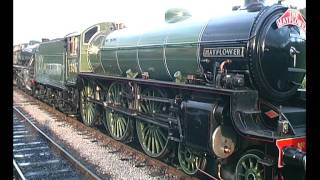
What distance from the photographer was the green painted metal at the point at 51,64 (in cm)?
1466

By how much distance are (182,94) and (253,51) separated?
1771 millimetres

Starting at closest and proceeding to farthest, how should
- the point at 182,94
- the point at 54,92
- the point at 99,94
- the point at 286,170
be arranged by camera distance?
the point at 286,170, the point at 182,94, the point at 99,94, the point at 54,92

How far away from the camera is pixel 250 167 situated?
5.33 m

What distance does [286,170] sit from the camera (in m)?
5.13

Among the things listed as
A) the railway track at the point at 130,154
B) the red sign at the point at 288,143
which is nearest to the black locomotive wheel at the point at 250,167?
the red sign at the point at 288,143

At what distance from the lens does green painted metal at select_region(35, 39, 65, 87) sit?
14.7 meters

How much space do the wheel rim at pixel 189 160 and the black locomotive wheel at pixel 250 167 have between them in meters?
1.09

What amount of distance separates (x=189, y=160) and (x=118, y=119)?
3.58m

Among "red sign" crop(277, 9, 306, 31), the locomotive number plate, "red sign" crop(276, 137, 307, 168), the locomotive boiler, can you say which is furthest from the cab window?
"red sign" crop(276, 137, 307, 168)

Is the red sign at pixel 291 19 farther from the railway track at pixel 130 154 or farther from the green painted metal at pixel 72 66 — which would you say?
the green painted metal at pixel 72 66

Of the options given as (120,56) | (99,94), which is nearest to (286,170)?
(120,56)

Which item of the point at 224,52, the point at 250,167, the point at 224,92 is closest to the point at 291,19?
the point at 224,52
